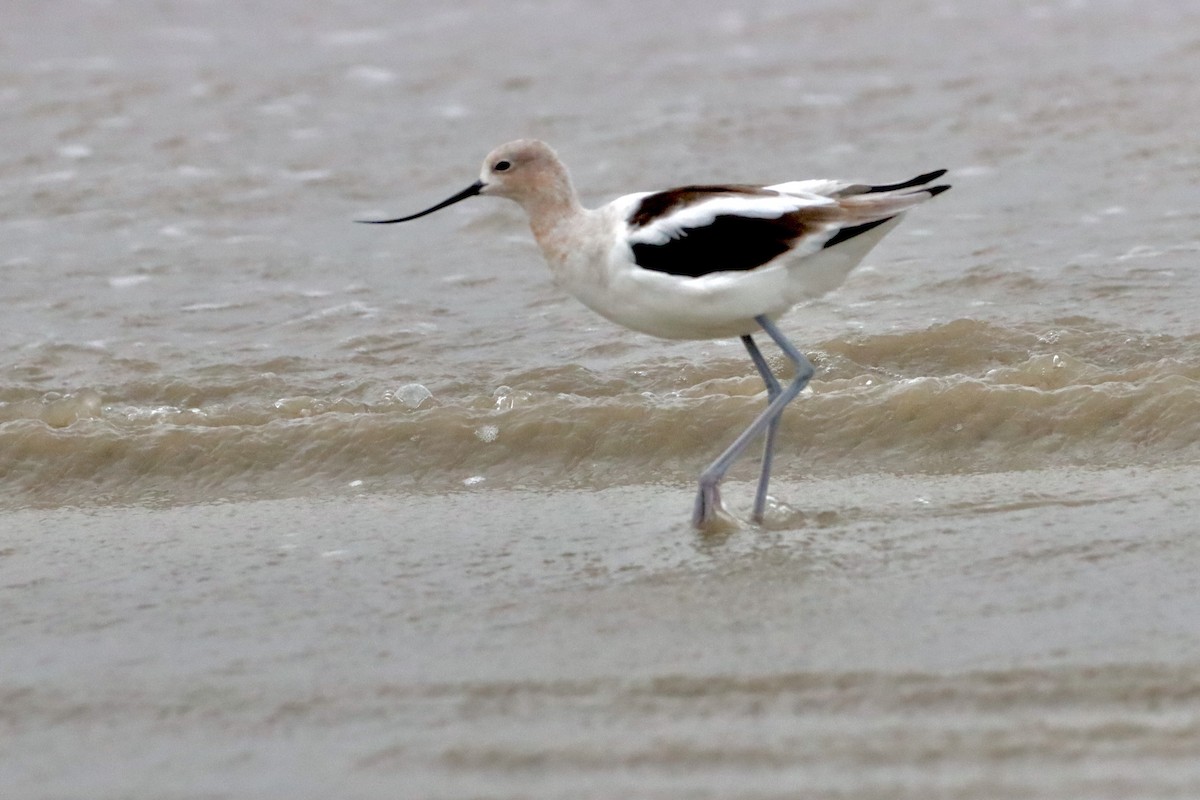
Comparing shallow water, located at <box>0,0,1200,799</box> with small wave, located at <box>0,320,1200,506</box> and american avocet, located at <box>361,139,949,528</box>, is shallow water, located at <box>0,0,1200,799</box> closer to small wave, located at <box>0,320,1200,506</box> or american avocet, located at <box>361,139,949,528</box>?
small wave, located at <box>0,320,1200,506</box>

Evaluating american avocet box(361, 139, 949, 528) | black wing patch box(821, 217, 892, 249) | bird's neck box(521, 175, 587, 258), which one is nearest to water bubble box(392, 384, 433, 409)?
bird's neck box(521, 175, 587, 258)

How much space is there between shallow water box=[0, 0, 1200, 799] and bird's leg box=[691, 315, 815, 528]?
11 cm

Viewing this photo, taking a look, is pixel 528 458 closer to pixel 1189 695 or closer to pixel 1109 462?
pixel 1109 462

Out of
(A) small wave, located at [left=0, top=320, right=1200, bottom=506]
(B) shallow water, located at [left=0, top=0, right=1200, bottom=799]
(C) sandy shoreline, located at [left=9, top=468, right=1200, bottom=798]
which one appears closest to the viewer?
(C) sandy shoreline, located at [left=9, top=468, right=1200, bottom=798]

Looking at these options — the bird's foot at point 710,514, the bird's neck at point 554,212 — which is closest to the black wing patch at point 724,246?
the bird's neck at point 554,212

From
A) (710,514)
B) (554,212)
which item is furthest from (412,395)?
(710,514)

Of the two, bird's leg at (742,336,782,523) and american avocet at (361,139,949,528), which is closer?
american avocet at (361,139,949,528)

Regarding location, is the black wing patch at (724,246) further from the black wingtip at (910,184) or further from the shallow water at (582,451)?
the shallow water at (582,451)

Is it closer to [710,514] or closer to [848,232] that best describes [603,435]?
[710,514]

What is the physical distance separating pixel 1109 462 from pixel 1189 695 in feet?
6.13

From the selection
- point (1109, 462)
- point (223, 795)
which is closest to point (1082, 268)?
point (1109, 462)

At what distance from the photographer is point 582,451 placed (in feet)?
19.5

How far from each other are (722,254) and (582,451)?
115 centimetres

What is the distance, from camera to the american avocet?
198 inches
